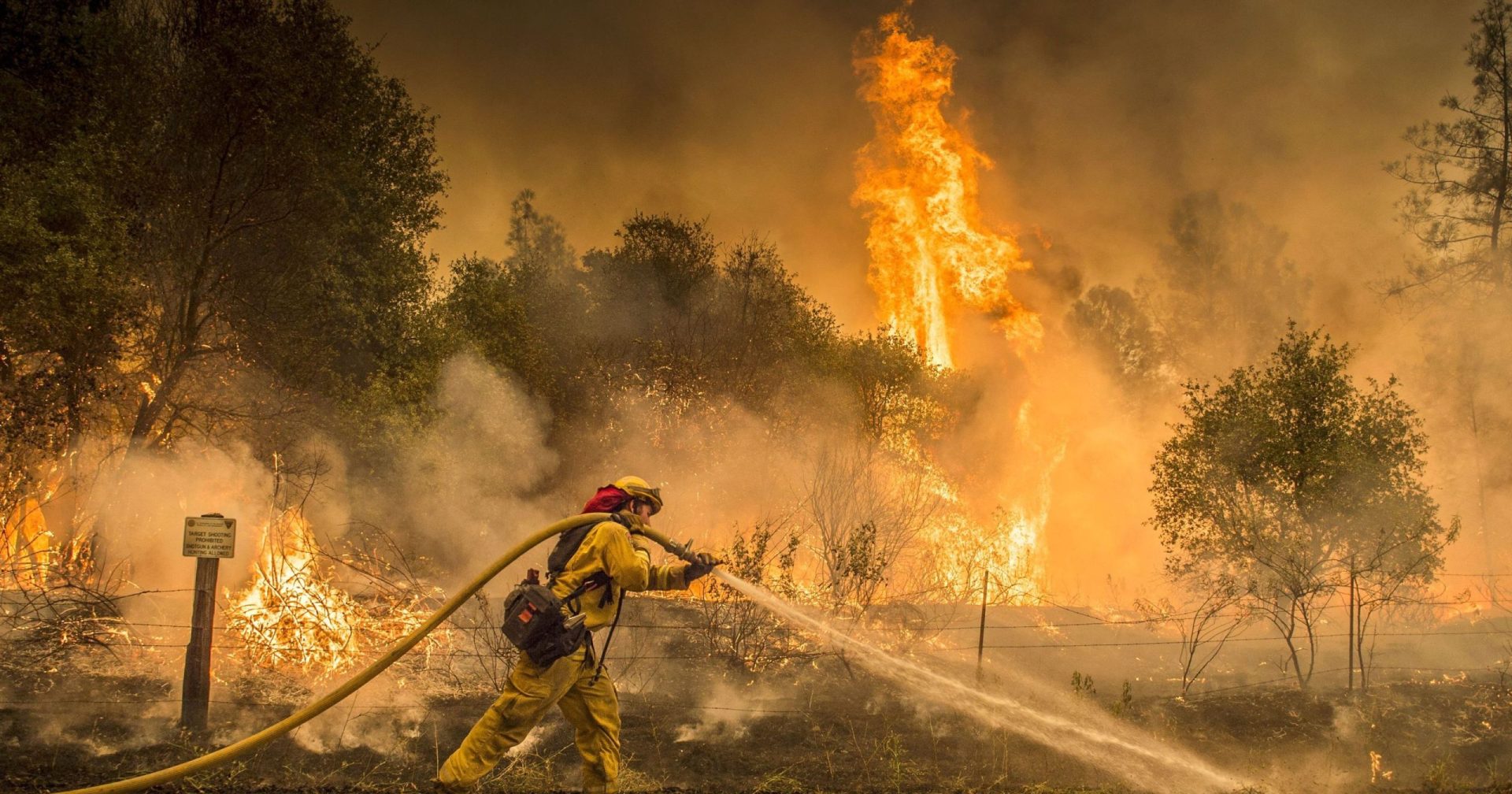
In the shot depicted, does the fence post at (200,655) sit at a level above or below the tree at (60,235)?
below

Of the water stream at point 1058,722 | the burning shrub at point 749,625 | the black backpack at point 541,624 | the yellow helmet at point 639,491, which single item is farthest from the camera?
the burning shrub at point 749,625

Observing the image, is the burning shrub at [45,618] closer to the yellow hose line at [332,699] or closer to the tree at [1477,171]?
the yellow hose line at [332,699]

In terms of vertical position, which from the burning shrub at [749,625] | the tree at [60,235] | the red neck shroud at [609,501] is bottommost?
the burning shrub at [749,625]

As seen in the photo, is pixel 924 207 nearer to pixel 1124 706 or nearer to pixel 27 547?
pixel 1124 706

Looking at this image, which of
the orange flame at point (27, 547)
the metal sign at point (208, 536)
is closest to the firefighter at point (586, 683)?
the metal sign at point (208, 536)

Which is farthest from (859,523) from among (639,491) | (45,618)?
(45,618)

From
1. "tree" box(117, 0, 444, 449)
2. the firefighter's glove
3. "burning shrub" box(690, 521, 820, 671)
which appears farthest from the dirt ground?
"tree" box(117, 0, 444, 449)

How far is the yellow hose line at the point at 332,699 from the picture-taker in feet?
16.7

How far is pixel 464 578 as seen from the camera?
16.5 m

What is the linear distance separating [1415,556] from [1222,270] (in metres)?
18.9

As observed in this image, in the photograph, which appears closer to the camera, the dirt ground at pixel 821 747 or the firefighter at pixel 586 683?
the firefighter at pixel 586 683

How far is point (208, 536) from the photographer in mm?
7270

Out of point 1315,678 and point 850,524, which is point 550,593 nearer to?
point 850,524

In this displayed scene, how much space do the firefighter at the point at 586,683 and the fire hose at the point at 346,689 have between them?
0.15 metres
